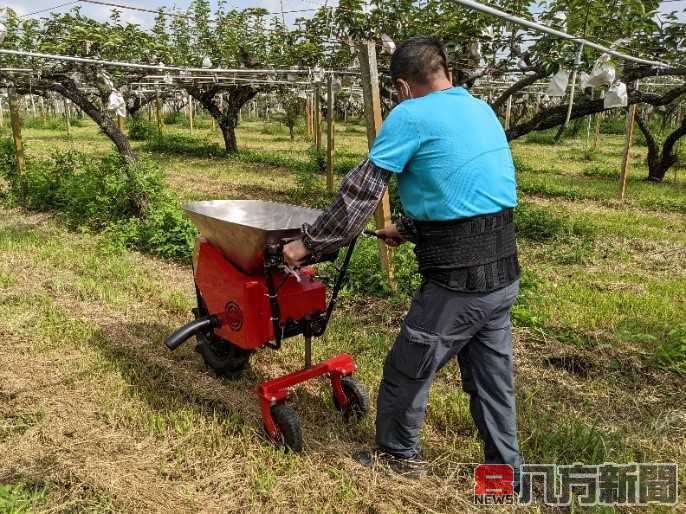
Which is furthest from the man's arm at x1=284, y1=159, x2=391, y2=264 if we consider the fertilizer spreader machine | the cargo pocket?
the cargo pocket

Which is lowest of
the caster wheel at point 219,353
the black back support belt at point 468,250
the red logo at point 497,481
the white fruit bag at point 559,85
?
the red logo at point 497,481

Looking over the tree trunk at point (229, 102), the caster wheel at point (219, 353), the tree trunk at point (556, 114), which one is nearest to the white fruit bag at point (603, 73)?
the tree trunk at point (556, 114)

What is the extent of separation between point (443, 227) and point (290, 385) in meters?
1.22

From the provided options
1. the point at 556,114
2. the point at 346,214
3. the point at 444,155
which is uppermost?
the point at 556,114

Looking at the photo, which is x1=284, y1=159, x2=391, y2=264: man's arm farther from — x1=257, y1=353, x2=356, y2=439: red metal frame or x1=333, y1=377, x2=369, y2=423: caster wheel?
x1=333, y1=377, x2=369, y2=423: caster wheel

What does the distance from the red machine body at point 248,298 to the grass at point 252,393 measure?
575 mm

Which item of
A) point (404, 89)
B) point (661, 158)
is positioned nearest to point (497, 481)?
point (404, 89)

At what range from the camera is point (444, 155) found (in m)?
2.16

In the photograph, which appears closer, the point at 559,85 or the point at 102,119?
the point at 559,85

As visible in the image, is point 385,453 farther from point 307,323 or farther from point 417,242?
point 417,242

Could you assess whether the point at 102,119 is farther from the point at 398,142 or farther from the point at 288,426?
the point at 398,142

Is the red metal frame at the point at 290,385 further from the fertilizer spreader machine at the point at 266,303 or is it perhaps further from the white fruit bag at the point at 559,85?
the white fruit bag at the point at 559,85

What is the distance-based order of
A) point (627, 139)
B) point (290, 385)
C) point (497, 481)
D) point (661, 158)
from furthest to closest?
point (661, 158) → point (627, 139) → point (290, 385) → point (497, 481)

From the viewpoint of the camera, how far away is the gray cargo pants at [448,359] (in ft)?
7.61
